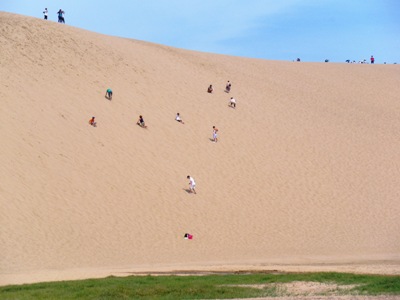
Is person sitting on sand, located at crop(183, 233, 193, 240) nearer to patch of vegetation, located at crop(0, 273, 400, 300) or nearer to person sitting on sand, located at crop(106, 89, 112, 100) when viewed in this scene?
patch of vegetation, located at crop(0, 273, 400, 300)

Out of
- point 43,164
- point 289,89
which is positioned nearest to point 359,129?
point 289,89

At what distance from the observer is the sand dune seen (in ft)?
77.4

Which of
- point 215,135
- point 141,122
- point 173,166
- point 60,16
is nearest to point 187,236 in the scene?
point 173,166

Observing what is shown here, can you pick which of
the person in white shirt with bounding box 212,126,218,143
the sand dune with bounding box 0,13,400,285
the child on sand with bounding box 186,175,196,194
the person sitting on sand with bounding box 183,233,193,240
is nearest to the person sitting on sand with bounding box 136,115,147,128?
the sand dune with bounding box 0,13,400,285

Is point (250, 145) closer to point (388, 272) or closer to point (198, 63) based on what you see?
point (198, 63)

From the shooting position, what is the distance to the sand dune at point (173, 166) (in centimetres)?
2359

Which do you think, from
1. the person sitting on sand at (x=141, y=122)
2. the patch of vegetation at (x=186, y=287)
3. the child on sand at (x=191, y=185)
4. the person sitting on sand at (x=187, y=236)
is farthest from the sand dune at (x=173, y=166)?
the patch of vegetation at (x=186, y=287)

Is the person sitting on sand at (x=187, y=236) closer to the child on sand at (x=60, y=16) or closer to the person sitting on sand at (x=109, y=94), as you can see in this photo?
the person sitting on sand at (x=109, y=94)

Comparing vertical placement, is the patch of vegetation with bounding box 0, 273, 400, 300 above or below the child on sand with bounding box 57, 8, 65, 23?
below

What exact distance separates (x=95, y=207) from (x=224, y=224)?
473 centimetres

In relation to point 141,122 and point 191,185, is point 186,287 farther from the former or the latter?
point 141,122

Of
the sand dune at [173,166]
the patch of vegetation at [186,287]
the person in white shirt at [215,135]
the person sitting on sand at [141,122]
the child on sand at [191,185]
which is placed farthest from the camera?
the person in white shirt at [215,135]

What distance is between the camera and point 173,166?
32312mm

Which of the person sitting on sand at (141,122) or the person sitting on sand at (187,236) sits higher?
the person sitting on sand at (141,122)
